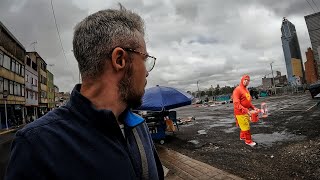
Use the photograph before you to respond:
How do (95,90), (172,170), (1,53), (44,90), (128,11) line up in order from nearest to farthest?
(95,90) < (128,11) < (172,170) < (1,53) < (44,90)

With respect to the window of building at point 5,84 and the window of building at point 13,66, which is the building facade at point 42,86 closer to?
the window of building at point 13,66

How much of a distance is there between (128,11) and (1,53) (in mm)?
35290

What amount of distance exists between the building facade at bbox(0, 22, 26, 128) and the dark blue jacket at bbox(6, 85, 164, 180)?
32.7m

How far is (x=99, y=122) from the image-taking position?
124 centimetres

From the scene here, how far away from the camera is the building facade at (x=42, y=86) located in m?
55.6

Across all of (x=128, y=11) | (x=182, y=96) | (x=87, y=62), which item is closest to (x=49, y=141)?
(x=87, y=62)

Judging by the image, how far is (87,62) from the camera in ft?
4.70

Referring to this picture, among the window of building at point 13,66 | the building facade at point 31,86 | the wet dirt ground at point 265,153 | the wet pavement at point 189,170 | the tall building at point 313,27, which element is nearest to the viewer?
the wet pavement at point 189,170

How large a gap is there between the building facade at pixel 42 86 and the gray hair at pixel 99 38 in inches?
2242

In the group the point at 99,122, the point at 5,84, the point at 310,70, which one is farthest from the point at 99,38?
the point at 310,70

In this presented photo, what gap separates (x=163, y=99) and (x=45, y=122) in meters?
7.62

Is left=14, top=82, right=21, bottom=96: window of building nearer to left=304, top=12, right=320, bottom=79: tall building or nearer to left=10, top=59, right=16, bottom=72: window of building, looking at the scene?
left=10, top=59, right=16, bottom=72: window of building

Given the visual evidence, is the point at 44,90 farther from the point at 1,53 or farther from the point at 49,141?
the point at 49,141

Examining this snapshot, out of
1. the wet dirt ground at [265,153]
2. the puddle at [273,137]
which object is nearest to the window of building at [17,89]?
the wet dirt ground at [265,153]
